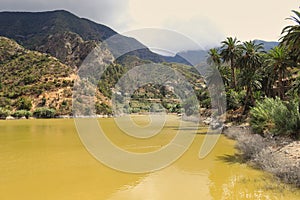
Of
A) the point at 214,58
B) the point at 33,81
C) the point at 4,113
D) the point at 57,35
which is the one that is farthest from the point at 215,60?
the point at 57,35

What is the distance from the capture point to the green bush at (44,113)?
63812 millimetres

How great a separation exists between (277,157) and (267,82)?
2552 cm

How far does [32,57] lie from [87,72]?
17.6 meters

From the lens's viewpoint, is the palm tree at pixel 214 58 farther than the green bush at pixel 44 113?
No

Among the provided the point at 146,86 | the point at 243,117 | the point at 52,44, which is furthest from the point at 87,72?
the point at 243,117

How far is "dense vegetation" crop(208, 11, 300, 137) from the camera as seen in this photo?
17.3 meters

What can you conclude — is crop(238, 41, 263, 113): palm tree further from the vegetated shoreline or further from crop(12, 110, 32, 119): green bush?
crop(12, 110, 32, 119): green bush

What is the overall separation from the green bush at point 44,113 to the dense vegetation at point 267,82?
37574 mm

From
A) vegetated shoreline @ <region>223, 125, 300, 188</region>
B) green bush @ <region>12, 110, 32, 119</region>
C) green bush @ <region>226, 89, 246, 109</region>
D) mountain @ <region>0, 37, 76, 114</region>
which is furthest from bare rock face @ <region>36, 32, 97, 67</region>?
vegetated shoreline @ <region>223, 125, 300, 188</region>

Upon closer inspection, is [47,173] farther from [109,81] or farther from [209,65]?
Answer: [109,81]

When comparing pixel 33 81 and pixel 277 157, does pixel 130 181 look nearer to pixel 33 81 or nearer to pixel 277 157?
pixel 277 157

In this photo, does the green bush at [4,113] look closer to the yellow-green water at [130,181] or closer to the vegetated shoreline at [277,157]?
the yellow-green water at [130,181]

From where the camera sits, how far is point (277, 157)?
41.8 ft

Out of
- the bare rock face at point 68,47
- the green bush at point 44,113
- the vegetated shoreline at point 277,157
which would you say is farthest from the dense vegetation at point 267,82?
the bare rock face at point 68,47
